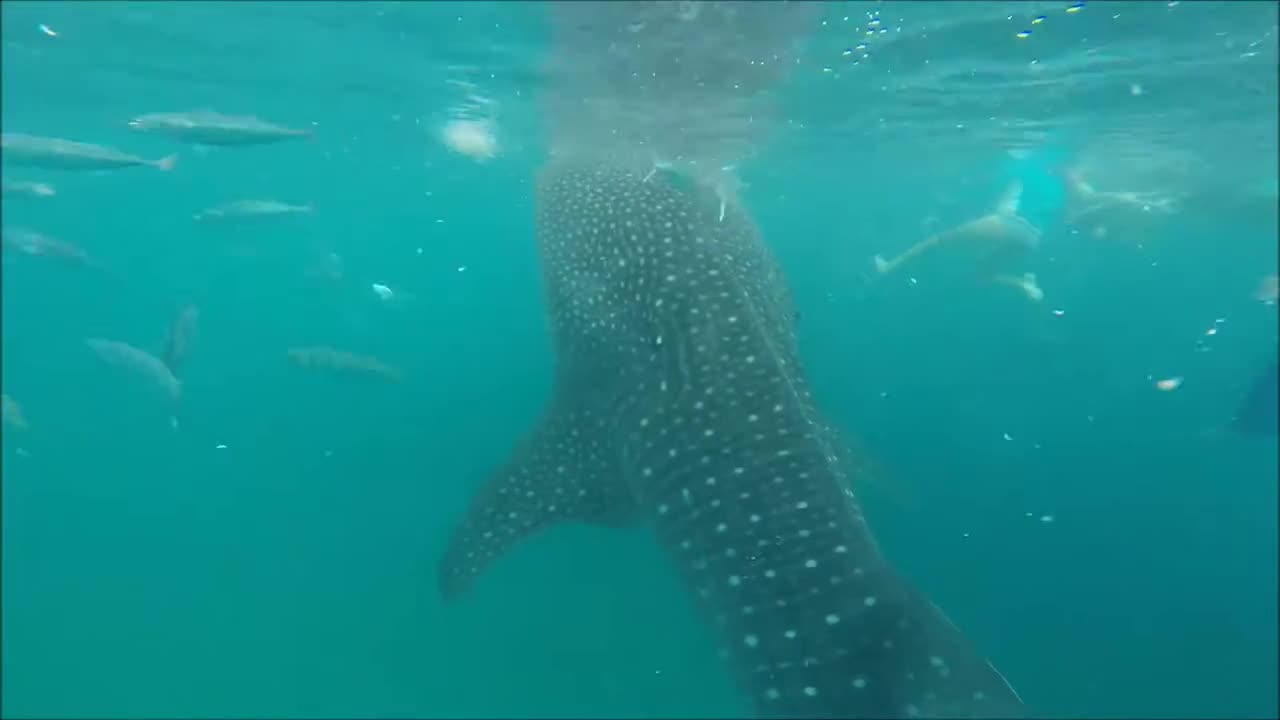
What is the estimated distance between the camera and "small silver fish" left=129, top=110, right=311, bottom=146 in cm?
870

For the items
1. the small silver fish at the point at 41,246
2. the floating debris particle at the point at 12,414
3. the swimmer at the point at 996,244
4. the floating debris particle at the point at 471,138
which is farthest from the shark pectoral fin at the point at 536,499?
the floating debris particle at the point at 471,138

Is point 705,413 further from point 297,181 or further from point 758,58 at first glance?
point 297,181

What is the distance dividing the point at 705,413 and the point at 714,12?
8172 mm

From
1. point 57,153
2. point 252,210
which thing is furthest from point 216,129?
point 252,210

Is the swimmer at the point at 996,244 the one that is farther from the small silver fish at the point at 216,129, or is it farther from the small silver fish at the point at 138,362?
the small silver fish at the point at 138,362

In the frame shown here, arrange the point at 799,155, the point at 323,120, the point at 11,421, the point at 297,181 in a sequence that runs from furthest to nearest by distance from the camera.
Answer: the point at 297,181 < the point at 799,155 < the point at 323,120 < the point at 11,421

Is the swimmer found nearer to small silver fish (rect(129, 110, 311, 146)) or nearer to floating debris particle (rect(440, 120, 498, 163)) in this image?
floating debris particle (rect(440, 120, 498, 163))

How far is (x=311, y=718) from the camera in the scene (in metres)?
12.7

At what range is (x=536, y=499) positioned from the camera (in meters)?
5.66

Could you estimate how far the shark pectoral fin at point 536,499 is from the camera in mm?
5562

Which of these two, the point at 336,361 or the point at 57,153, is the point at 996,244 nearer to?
the point at 336,361

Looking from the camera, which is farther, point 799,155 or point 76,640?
point 799,155

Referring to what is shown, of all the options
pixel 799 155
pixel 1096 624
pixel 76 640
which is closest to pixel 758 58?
pixel 1096 624

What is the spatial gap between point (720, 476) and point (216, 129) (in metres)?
7.24
